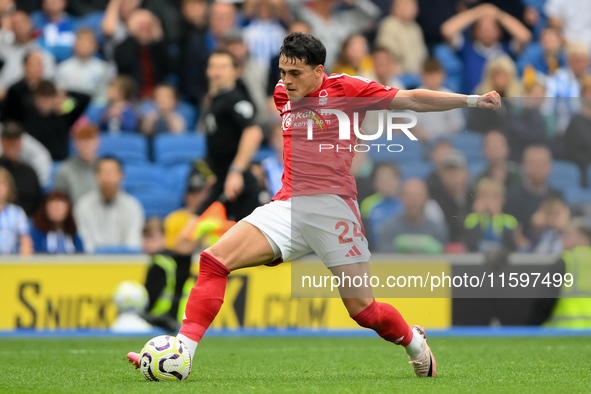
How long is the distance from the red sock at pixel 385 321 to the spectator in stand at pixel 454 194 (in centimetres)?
412

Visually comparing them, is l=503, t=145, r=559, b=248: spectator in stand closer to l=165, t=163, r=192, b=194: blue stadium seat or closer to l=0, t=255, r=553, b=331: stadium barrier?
l=0, t=255, r=553, b=331: stadium barrier

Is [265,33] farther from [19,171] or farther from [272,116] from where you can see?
[19,171]

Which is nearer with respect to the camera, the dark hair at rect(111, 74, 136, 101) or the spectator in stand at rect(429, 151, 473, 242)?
the spectator in stand at rect(429, 151, 473, 242)

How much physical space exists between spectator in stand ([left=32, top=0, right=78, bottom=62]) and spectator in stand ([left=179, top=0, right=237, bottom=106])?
5.28ft

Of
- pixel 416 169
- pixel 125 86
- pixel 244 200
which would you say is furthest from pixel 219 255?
pixel 125 86

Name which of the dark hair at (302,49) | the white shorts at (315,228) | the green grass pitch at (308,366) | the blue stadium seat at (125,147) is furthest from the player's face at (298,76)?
the blue stadium seat at (125,147)

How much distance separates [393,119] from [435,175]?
10.7ft

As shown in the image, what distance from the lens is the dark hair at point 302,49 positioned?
506 centimetres

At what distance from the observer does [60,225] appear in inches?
413

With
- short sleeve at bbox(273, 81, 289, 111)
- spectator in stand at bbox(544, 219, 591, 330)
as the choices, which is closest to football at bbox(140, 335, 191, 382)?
short sleeve at bbox(273, 81, 289, 111)

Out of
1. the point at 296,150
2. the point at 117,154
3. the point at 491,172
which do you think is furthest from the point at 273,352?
the point at 117,154

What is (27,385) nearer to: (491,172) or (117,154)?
(491,172)

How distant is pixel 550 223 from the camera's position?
9617 mm

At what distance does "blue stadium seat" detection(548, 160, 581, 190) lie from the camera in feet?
32.1
